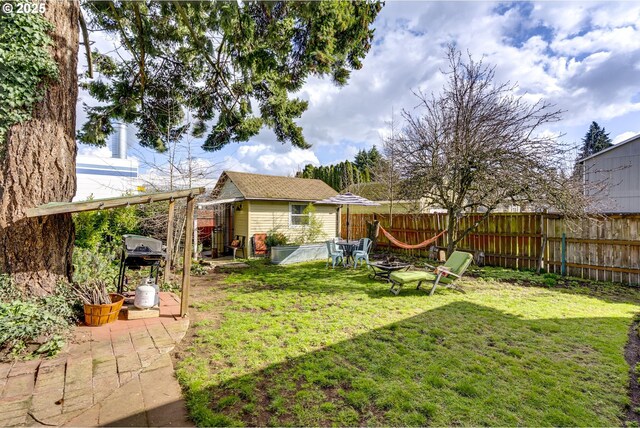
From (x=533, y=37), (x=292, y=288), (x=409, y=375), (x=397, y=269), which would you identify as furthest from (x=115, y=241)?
(x=533, y=37)

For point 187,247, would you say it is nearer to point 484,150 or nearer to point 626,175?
point 484,150

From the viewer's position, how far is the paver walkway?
8.29 ft

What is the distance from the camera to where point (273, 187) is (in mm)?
13688

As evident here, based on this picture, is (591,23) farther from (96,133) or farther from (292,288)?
(96,133)

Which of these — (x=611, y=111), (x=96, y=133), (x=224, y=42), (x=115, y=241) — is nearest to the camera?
(x=224, y=42)

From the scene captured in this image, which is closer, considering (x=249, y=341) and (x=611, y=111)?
(x=249, y=341)

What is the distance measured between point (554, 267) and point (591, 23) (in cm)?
637

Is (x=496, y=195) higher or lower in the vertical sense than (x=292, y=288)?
higher

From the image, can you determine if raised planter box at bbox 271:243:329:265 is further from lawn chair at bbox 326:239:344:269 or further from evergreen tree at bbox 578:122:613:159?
evergreen tree at bbox 578:122:613:159

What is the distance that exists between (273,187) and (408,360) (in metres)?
11.0

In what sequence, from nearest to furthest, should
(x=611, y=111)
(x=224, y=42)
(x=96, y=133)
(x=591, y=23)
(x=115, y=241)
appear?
(x=224, y=42), (x=591, y=23), (x=96, y=133), (x=115, y=241), (x=611, y=111)

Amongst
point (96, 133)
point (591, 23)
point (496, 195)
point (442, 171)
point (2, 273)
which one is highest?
point (591, 23)

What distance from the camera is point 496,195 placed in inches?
303

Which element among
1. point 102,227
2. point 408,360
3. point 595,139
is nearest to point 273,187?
point 102,227
